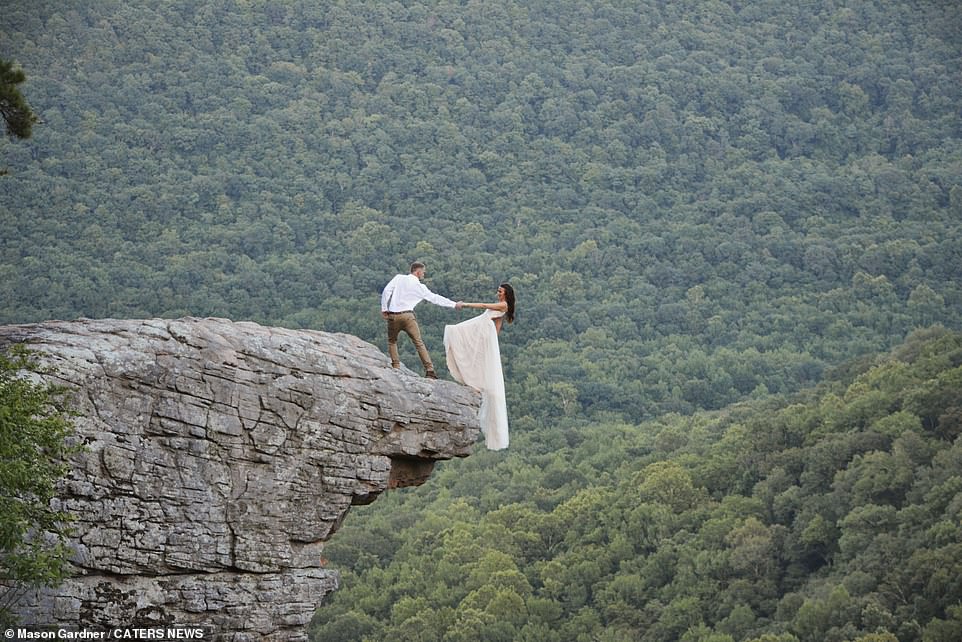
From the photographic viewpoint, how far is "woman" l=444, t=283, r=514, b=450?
75.6 feet

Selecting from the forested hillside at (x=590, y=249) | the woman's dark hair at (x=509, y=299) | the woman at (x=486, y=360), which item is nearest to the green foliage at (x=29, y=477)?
the woman at (x=486, y=360)

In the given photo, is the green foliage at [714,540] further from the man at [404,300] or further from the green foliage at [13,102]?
the green foliage at [13,102]

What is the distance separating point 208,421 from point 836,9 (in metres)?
163

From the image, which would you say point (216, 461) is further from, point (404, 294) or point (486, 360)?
point (486, 360)

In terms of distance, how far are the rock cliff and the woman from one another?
1716mm

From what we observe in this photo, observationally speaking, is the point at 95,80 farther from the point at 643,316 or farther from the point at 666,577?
the point at 666,577

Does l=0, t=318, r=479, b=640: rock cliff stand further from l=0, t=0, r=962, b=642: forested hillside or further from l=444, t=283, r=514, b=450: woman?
l=0, t=0, r=962, b=642: forested hillside

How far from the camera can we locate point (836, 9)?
172m

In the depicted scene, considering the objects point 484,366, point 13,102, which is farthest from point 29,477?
point 484,366

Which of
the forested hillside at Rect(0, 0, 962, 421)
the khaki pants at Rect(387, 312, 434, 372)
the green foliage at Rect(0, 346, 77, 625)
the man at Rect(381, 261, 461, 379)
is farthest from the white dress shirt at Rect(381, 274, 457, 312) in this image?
the forested hillside at Rect(0, 0, 962, 421)

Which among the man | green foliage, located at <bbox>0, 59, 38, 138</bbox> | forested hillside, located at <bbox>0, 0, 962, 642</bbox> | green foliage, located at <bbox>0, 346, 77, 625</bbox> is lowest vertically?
green foliage, located at <bbox>0, 346, 77, 625</bbox>


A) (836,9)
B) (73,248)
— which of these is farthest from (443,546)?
(836,9)

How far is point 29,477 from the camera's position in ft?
56.4

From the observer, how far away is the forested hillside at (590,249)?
66.9 meters
